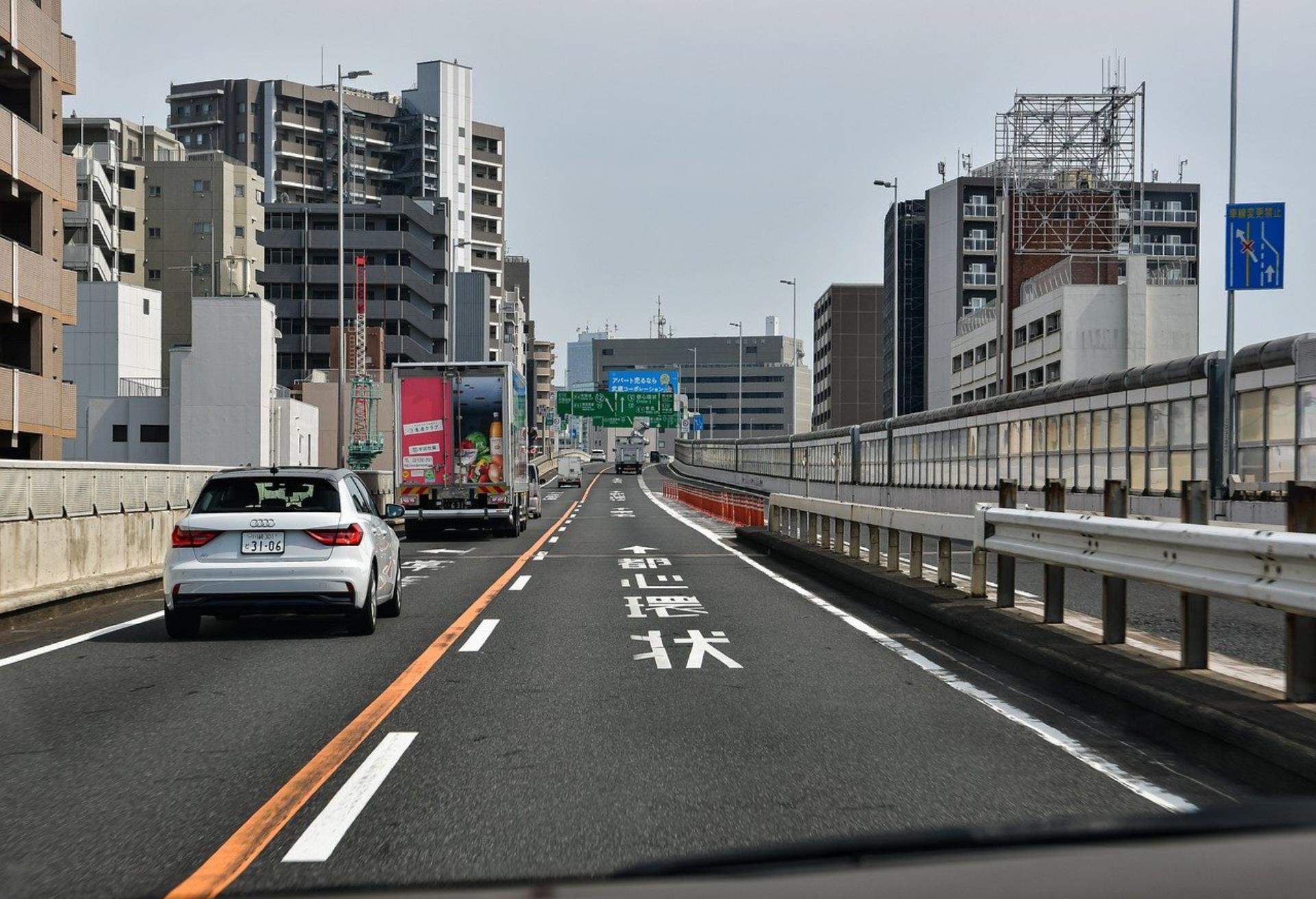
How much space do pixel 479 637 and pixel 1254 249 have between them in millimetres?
19929

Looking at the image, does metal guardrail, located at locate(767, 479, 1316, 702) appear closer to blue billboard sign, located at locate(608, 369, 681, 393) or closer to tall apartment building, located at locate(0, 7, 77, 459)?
tall apartment building, located at locate(0, 7, 77, 459)

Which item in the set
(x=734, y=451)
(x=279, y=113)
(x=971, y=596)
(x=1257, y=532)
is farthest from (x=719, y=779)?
(x=279, y=113)

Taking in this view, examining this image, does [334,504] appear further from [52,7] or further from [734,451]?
[734,451]

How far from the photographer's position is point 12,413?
30625 millimetres

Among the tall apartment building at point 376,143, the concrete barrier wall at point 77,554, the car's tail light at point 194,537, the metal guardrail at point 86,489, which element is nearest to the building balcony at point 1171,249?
the tall apartment building at point 376,143

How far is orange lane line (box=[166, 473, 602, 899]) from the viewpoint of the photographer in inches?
154

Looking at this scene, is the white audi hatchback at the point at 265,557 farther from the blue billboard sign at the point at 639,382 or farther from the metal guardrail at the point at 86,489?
the blue billboard sign at the point at 639,382

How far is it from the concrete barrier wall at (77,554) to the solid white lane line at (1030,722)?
8.02 metres

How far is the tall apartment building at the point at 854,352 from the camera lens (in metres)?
133

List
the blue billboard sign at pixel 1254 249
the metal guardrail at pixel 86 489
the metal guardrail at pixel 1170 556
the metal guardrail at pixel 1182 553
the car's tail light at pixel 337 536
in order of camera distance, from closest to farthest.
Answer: the metal guardrail at pixel 1182 553 < the metal guardrail at pixel 1170 556 < the car's tail light at pixel 337 536 < the metal guardrail at pixel 86 489 < the blue billboard sign at pixel 1254 249

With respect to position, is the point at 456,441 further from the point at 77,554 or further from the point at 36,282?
the point at 36,282

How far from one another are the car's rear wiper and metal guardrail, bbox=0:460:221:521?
40.1 feet

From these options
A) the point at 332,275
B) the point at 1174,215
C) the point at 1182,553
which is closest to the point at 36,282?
the point at 1182,553

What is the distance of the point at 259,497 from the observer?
11.1m
